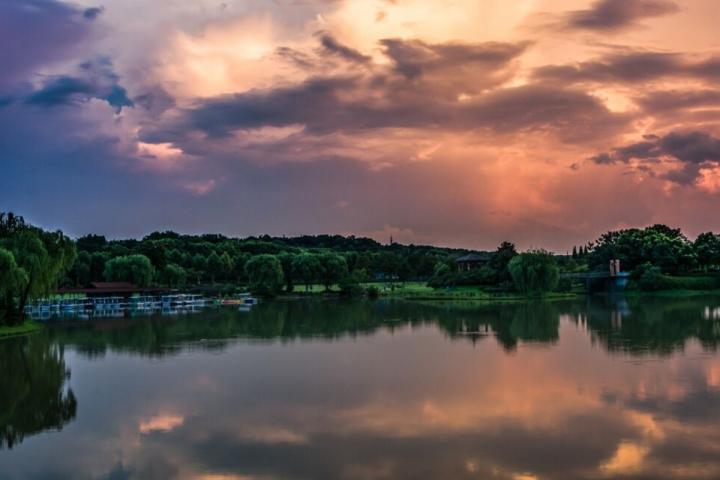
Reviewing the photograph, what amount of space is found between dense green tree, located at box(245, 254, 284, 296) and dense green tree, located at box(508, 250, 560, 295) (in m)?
27.7

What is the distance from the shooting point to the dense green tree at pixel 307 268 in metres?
86.8

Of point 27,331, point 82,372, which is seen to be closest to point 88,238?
point 27,331

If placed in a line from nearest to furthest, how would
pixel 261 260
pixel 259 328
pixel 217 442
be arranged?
pixel 217 442, pixel 259 328, pixel 261 260

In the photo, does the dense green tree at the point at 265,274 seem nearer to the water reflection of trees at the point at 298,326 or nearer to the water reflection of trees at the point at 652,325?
the water reflection of trees at the point at 298,326

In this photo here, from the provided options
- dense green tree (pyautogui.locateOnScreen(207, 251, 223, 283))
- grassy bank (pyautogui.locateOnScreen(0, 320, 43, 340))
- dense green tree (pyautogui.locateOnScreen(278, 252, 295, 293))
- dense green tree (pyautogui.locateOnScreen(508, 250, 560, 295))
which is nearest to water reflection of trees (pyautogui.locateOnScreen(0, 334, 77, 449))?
grassy bank (pyautogui.locateOnScreen(0, 320, 43, 340))

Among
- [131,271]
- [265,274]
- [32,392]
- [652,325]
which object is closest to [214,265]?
[265,274]

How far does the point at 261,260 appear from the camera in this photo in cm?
8675

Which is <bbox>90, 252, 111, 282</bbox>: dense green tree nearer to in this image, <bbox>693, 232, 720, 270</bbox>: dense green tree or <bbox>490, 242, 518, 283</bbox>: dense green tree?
<bbox>490, 242, 518, 283</bbox>: dense green tree

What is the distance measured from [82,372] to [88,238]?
110799 millimetres

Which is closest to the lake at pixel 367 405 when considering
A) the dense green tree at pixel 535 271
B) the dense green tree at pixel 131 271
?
the dense green tree at pixel 535 271

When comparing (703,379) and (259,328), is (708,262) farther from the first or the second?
(703,379)

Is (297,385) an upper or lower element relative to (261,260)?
lower

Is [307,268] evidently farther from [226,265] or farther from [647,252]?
[647,252]

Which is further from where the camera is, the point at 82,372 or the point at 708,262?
the point at 708,262
